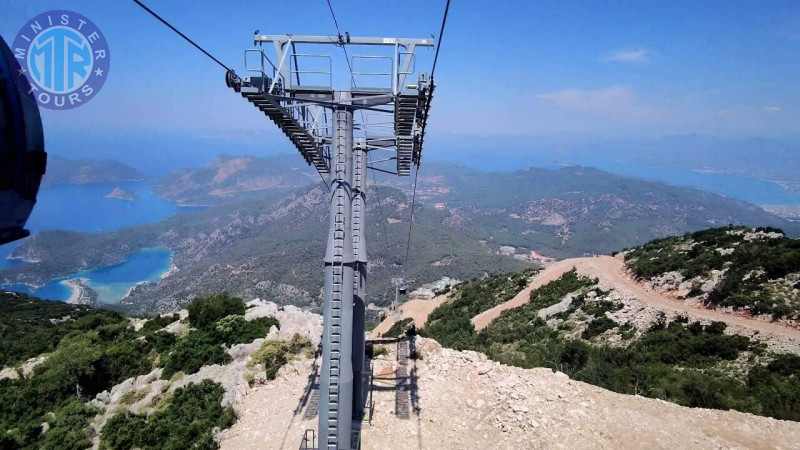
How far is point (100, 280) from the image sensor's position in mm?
176125

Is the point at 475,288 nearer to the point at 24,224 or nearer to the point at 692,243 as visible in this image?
the point at 692,243

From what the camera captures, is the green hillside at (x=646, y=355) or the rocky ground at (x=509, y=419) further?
the green hillside at (x=646, y=355)

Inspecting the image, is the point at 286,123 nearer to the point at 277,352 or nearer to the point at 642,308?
the point at 277,352

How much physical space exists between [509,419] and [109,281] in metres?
204

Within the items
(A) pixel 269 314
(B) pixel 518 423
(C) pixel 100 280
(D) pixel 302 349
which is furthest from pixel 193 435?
(C) pixel 100 280

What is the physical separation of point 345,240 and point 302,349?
31.8 feet

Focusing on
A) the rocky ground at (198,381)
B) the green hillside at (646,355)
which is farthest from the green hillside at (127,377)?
the green hillside at (646,355)

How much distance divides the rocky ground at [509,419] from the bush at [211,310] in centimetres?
815

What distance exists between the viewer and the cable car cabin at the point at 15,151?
7.70ft

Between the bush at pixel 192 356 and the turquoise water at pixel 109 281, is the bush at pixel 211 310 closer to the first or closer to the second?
the bush at pixel 192 356

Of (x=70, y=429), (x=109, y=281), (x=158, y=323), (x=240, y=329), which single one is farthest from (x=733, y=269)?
(x=109, y=281)

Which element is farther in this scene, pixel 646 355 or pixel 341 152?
pixel 646 355

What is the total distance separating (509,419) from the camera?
13.1 meters

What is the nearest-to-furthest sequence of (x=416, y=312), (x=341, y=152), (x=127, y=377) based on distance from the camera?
(x=341, y=152)
(x=127, y=377)
(x=416, y=312)
